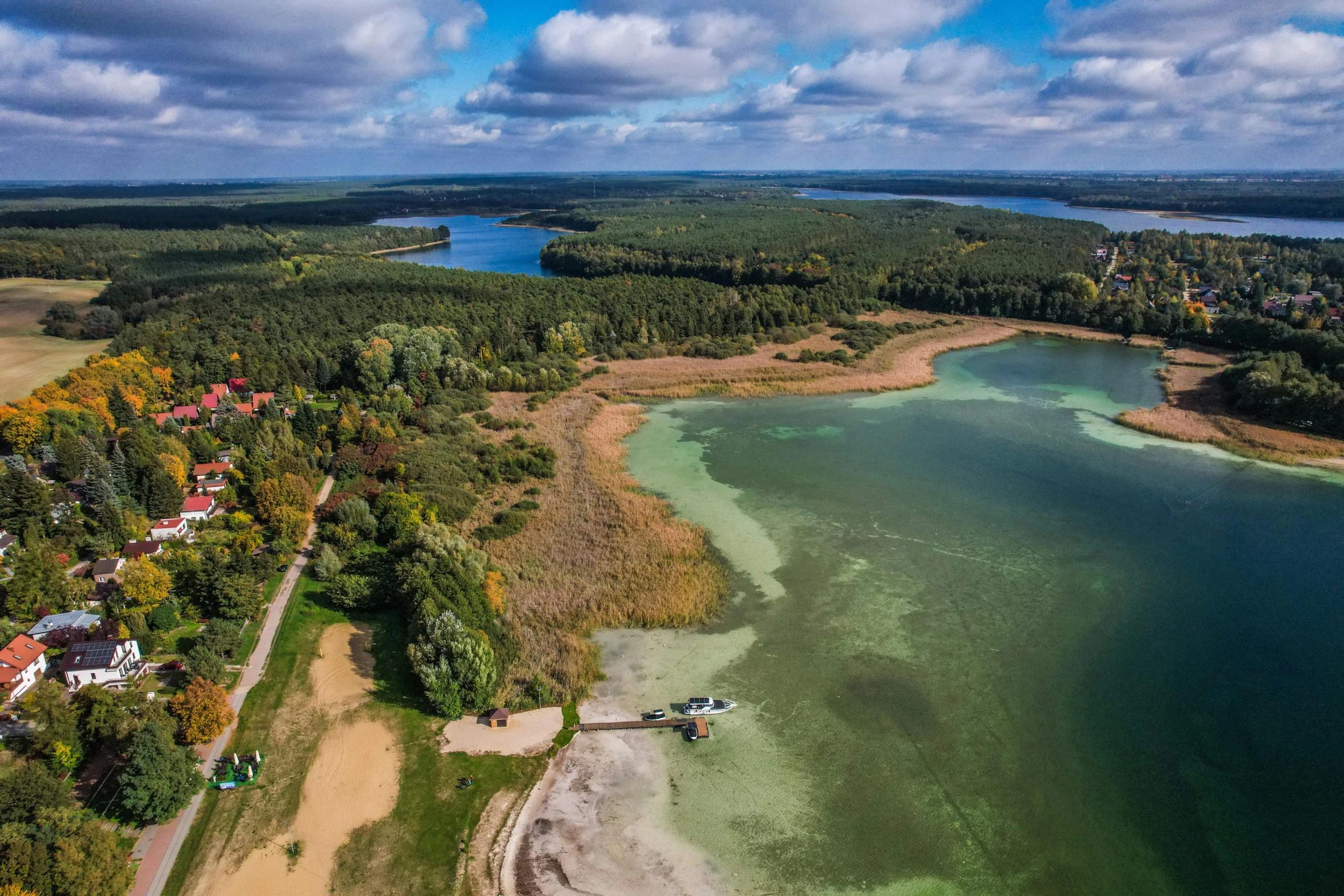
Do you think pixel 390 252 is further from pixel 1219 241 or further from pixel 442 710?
pixel 1219 241

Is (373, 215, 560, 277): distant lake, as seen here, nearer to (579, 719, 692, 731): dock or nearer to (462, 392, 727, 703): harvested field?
(462, 392, 727, 703): harvested field

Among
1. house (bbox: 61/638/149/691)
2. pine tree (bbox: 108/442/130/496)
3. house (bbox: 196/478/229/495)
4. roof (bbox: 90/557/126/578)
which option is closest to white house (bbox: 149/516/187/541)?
roof (bbox: 90/557/126/578)

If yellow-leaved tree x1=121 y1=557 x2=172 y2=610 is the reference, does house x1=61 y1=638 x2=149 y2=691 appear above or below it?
below

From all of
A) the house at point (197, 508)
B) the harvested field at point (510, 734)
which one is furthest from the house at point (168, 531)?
the harvested field at point (510, 734)

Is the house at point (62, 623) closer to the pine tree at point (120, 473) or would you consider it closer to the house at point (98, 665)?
the house at point (98, 665)

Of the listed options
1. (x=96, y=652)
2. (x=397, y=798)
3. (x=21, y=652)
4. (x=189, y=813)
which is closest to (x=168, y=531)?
(x=21, y=652)
